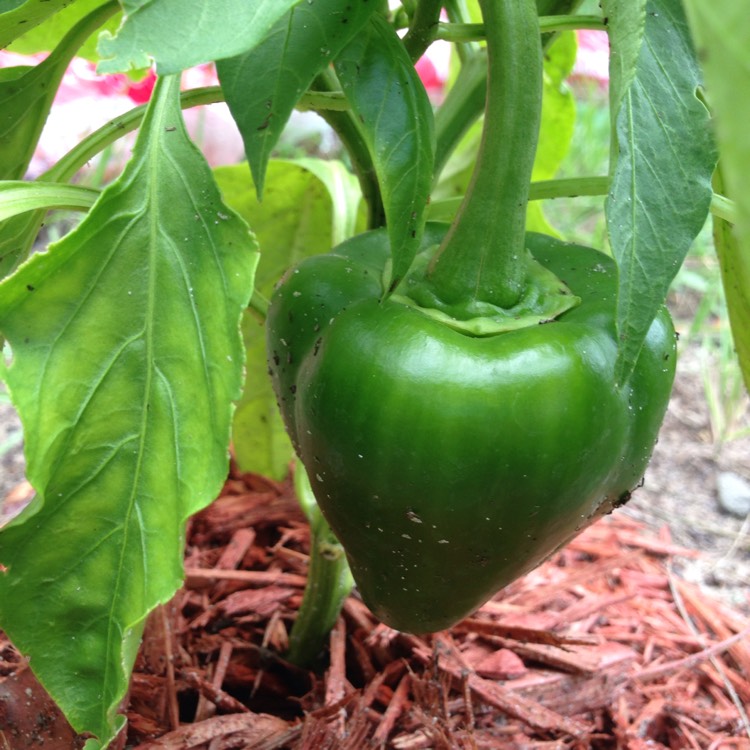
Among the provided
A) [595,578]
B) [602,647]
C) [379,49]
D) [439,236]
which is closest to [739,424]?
[595,578]

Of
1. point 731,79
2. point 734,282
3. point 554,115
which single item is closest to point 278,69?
point 731,79

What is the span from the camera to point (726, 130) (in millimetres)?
225

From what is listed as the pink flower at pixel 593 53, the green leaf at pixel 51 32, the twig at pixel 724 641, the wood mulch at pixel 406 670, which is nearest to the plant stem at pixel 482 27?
the green leaf at pixel 51 32

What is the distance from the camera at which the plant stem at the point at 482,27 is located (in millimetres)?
538

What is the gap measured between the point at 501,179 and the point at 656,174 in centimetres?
12

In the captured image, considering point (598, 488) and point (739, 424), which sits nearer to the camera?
point (598, 488)

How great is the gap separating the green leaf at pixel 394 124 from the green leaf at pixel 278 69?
0.08 feet

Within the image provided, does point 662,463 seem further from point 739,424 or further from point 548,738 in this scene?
point 548,738

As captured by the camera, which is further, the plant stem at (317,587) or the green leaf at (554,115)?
the green leaf at (554,115)

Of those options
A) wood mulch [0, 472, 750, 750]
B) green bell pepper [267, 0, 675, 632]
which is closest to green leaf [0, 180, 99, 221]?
green bell pepper [267, 0, 675, 632]

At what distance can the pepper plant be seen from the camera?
44 centimetres

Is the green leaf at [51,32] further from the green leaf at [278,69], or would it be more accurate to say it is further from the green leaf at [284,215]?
the green leaf at [278,69]

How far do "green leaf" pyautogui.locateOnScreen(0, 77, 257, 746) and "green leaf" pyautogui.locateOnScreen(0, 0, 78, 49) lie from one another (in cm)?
12

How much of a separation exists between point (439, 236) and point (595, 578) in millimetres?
624
